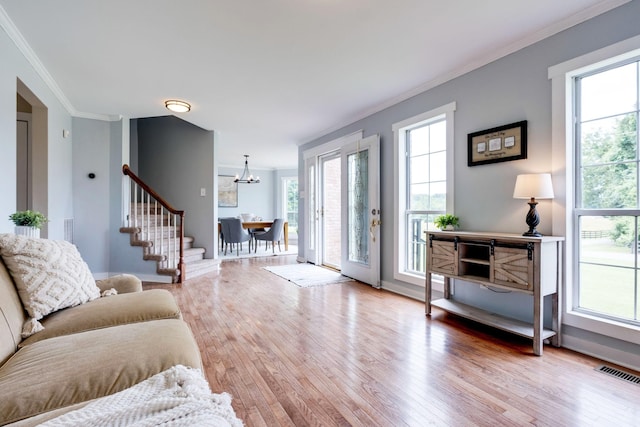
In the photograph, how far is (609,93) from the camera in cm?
221

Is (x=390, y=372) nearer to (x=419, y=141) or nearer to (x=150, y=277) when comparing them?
(x=419, y=141)

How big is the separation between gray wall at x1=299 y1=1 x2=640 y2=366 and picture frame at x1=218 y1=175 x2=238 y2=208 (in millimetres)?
6831

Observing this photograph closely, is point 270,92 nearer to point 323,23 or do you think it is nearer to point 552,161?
point 323,23

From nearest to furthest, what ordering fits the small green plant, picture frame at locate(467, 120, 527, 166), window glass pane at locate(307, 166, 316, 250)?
the small green plant → picture frame at locate(467, 120, 527, 166) → window glass pane at locate(307, 166, 316, 250)

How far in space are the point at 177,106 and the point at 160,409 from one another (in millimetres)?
4078

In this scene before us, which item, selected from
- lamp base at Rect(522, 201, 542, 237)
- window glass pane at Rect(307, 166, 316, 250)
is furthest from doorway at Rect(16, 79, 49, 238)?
lamp base at Rect(522, 201, 542, 237)

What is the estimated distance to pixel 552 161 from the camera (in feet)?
7.87

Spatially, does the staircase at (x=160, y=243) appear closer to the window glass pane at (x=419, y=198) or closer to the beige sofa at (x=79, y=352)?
the beige sofa at (x=79, y=352)

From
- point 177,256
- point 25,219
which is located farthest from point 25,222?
point 177,256

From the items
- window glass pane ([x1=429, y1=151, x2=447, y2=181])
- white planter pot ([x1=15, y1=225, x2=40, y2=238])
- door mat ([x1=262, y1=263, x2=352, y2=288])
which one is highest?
window glass pane ([x1=429, y1=151, x2=447, y2=181])

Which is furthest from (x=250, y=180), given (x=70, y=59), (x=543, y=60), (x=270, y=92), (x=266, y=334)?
(x=543, y=60)

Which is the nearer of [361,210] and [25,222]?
[25,222]

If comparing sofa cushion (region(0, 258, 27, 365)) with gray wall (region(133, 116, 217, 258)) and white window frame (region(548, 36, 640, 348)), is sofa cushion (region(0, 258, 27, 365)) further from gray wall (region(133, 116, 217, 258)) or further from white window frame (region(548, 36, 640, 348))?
gray wall (region(133, 116, 217, 258))

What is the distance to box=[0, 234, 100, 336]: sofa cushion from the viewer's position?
155 centimetres
